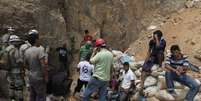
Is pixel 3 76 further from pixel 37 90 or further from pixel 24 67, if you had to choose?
pixel 37 90

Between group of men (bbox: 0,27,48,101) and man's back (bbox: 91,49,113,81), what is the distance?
1269 millimetres

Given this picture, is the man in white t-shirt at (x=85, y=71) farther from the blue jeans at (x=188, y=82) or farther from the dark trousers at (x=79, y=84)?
the blue jeans at (x=188, y=82)

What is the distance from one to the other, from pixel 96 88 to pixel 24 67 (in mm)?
1529

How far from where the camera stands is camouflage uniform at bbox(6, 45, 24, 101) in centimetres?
1102

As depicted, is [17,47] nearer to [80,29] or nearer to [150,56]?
[150,56]

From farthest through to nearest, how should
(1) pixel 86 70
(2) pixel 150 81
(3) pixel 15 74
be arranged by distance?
(1) pixel 86 70 → (2) pixel 150 81 → (3) pixel 15 74

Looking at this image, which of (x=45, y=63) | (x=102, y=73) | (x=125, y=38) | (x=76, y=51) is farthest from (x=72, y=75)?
(x=45, y=63)

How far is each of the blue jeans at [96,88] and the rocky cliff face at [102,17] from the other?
13.8ft

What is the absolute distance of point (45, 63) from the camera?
9.72 m

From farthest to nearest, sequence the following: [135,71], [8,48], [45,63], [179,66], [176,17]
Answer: [176,17] < [135,71] < [8,48] < [179,66] < [45,63]

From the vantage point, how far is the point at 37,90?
32.6ft

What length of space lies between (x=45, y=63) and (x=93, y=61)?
1315 millimetres

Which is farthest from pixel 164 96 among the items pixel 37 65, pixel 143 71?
pixel 37 65

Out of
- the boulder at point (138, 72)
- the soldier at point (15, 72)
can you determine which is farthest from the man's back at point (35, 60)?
the boulder at point (138, 72)
